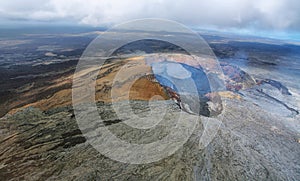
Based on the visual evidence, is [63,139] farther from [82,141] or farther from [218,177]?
[218,177]

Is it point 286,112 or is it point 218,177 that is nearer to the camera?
point 218,177

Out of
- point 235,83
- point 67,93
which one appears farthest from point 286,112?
point 67,93

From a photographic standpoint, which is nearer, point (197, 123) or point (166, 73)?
point (197, 123)

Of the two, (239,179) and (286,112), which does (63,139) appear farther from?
(286,112)

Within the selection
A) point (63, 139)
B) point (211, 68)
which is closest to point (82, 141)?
point (63, 139)

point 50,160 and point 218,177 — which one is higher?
point 50,160

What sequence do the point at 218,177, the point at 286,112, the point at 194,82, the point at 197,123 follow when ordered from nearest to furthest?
1. the point at 218,177
2. the point at 197,123
3. the point at 286,112
4. the point at 194,82

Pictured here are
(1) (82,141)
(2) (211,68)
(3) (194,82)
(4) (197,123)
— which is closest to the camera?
(1) (82,141)

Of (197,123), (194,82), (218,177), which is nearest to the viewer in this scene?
(218,177)

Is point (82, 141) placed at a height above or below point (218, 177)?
above
